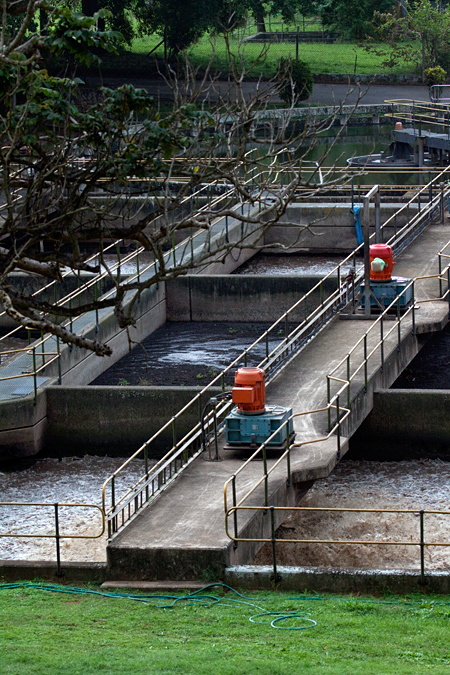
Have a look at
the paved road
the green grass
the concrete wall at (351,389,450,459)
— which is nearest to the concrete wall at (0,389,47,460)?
the concrete wall at (351,389,450,459)

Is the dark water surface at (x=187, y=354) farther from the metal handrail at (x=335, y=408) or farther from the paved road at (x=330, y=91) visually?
the paved road at (x=330, y=91)

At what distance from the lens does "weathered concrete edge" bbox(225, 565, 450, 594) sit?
12969 mm

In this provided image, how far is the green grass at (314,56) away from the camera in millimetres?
76750

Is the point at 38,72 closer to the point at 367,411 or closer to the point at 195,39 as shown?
the point at 367,411

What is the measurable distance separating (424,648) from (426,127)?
49.6 meters

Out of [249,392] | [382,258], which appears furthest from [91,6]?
[249,392]

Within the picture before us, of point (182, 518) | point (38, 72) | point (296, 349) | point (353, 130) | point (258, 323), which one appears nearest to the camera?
point (38, 72)

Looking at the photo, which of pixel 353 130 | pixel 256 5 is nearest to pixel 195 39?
pixel 256 5

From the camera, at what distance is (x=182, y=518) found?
572 inches

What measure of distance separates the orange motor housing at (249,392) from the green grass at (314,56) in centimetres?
6070

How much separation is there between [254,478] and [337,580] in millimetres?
3005

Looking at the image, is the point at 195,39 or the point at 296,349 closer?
the point at 296,349

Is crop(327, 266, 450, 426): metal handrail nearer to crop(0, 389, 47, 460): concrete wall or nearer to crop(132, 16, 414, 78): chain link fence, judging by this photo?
crop(0, 389, 47, 460): concrete wall

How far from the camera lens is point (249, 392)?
1670 cm
